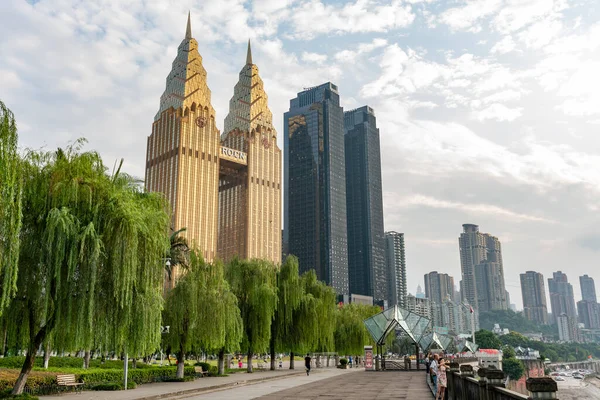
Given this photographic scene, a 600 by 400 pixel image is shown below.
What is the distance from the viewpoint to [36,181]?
52.5 ft

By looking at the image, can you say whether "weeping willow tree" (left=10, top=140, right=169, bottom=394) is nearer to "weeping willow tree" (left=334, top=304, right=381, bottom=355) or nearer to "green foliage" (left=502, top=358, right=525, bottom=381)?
"weeping willow tree" (left=334, top=304, right=381, bottom=355)

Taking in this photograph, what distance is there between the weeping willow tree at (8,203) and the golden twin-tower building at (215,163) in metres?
102

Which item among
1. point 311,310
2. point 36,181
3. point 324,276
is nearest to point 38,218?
point 36,181

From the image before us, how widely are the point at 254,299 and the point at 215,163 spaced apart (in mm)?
105392

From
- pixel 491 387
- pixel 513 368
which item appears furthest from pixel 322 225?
pixel 491 387

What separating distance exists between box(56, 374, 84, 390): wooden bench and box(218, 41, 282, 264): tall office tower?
124276 millimetres

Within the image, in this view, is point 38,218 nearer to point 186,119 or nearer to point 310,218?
point 186,119

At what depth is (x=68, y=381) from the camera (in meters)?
20.5

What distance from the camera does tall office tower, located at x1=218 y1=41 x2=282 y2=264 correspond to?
151 metres

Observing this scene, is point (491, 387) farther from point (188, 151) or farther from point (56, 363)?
point (188, 151)

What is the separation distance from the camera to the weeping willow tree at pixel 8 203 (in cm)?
1283

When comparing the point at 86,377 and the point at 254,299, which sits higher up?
the point at 254,299

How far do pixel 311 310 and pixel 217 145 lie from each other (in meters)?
105

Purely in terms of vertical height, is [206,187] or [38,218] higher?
[206,187]
